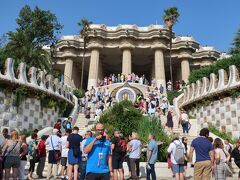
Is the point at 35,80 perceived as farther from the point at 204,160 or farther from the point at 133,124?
the point at 204,160

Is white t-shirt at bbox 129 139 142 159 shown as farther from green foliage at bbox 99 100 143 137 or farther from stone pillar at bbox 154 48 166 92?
stone pillar at bbox 154 48 166 92

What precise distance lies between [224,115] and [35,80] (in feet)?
40.3

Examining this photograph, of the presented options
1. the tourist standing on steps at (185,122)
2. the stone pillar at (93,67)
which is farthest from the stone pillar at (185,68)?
the tourist standing on steps at (185,122)

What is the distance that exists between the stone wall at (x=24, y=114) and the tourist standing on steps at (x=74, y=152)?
1008 cm

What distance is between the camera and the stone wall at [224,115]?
760 inches

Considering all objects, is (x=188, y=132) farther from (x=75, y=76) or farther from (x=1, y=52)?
(x=75, y=76)

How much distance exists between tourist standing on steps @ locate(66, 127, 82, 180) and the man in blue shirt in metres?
3.13

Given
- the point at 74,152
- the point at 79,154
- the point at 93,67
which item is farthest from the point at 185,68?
the point at 74,152

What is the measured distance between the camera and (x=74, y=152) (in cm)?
846

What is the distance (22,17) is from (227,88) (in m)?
27.4

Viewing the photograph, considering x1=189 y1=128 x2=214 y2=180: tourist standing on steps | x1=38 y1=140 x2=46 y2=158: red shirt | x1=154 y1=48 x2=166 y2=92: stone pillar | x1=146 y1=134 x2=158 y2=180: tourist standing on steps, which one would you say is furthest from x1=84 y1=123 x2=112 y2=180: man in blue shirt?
x1=154 y1=48 x2=166 y2=92: stone pillar

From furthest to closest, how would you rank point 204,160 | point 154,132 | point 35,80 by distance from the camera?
Result: 1. point 35,80
2. point 154,132
3. point 204,160

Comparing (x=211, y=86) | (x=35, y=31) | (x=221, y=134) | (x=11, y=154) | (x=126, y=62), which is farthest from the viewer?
(x=126, y=62)

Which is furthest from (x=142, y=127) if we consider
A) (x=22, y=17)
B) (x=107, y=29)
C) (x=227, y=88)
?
(x=107, y=29)
